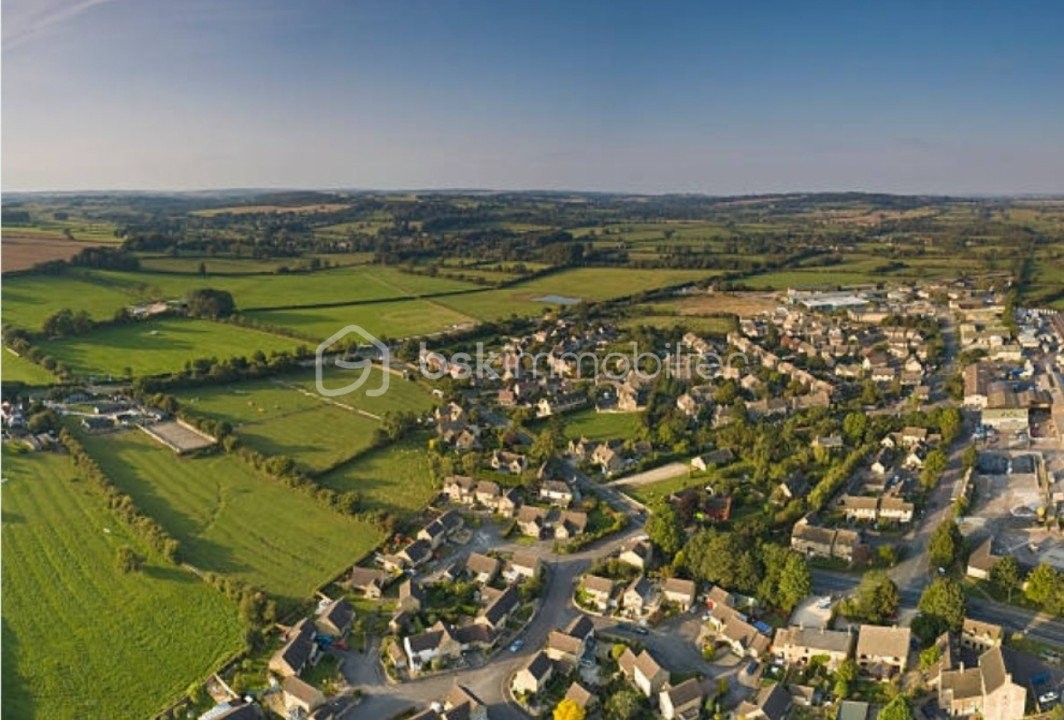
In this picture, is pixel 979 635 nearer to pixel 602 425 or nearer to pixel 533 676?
pixel 533 676

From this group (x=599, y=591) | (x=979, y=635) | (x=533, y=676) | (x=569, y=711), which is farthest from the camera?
(x=599, y=591)

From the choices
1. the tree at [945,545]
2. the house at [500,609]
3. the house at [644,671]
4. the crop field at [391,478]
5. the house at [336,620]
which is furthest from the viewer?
the crop field at [391,478]

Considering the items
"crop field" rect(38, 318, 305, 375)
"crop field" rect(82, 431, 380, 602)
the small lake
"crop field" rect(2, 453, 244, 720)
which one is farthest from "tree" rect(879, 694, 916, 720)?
the small lake

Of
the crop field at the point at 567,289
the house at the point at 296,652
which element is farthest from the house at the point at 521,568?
the crop field at the point at 567,289

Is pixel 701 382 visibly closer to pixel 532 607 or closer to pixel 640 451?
pixel 640 451

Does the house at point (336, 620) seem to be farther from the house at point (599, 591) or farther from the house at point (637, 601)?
the house at point (637, 601)

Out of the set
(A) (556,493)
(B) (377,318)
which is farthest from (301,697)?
(B) (377,318)

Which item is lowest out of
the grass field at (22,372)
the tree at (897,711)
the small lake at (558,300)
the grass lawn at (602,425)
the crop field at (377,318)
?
the tree at (897,711)
